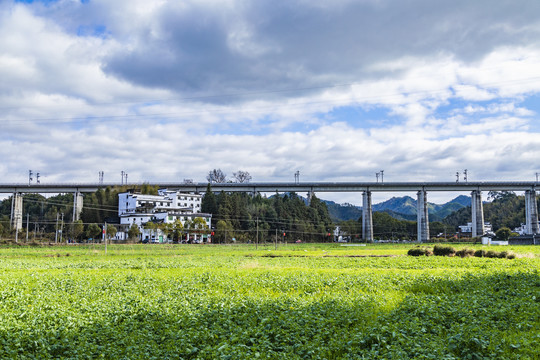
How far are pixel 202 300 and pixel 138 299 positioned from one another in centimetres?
288

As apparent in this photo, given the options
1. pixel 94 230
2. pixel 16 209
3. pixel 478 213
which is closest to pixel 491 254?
pixel 94 230

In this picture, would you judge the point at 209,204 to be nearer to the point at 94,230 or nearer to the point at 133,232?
the point at 133,232

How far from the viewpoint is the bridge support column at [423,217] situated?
143125 mm

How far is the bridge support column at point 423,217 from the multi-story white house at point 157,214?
66.1m

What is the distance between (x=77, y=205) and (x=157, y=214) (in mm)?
31637

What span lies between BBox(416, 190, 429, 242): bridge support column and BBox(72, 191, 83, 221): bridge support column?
107 m

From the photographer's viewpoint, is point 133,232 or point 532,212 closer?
point 133,232

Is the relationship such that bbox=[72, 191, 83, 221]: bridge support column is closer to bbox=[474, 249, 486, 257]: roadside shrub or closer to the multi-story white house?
the multi-story white house

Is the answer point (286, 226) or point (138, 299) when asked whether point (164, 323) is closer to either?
point (138, 299)

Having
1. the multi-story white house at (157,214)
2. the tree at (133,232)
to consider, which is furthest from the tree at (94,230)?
the multi-story white house at (157,214)

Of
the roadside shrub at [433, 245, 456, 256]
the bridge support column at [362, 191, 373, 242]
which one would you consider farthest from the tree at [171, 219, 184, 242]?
the roadside shrub at [433, 245, 456, 256]

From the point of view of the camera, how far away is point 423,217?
145000mm

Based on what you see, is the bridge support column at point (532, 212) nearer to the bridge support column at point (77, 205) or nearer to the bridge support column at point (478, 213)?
the bridge support column at point (478, 213)

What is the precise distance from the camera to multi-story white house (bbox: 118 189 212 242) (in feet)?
407
